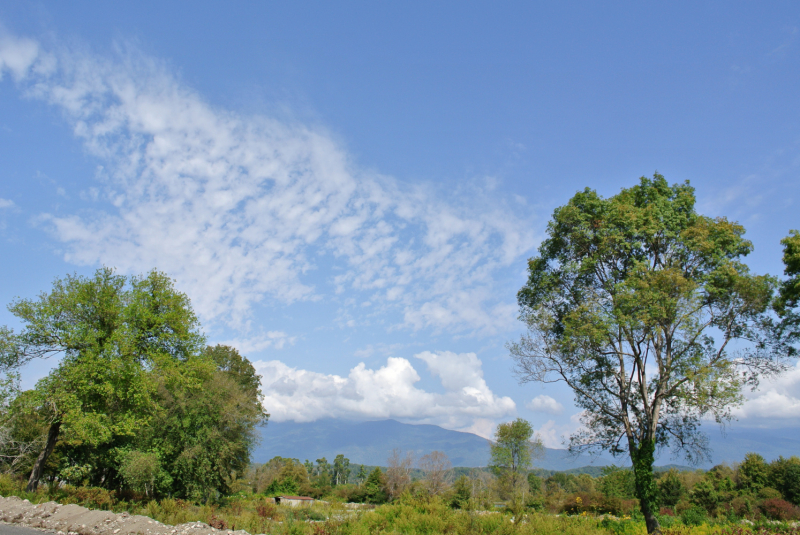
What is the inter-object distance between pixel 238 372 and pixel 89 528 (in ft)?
95.1

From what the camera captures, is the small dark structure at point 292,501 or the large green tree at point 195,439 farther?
the small dark structure at point 292,501

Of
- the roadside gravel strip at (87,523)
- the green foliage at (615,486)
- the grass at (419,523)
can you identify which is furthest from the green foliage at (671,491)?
the roadside gravel strip at (87,523)

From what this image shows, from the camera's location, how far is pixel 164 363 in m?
17.9

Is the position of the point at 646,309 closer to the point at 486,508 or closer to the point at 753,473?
the point at 486,508

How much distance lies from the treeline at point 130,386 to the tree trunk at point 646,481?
63.5 ft

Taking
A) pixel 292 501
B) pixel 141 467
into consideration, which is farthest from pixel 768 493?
pixel 141 467

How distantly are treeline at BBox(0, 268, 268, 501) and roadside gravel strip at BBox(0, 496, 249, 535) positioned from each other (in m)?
4.44

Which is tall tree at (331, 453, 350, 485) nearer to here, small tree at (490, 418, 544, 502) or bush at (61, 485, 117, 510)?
small tree at (490, 418, 544, 502)

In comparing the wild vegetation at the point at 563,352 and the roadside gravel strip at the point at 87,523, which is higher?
the wild vegetation at the point at 563,352

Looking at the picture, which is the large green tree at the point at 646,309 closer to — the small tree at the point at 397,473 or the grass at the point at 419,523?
the grass at the point at 419,523

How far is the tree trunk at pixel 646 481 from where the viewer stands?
1583 centimetres

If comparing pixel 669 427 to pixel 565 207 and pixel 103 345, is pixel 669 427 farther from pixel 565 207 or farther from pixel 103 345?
pixel 103 345

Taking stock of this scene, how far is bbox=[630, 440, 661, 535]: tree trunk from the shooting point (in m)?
15.8

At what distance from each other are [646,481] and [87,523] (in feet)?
61.9
